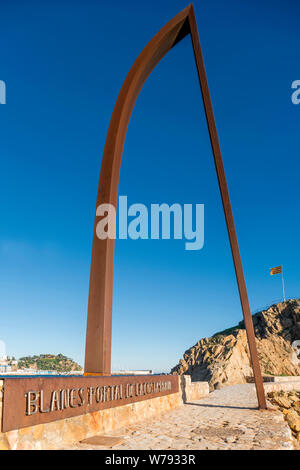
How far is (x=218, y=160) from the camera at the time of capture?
14.4 meters

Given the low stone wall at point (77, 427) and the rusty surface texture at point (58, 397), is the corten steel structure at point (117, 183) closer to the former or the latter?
the rusty surface texture at point (58, 397)

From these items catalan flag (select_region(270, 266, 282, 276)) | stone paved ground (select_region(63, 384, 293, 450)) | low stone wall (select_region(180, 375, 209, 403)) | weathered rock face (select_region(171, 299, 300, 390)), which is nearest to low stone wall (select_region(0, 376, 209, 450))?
stone paved ground (select_region(63, 384, 293, 450))

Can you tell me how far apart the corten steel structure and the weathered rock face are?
29441 millimetres

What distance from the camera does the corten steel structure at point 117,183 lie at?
10734 mm

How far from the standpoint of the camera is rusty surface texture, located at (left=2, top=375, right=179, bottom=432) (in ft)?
18.6

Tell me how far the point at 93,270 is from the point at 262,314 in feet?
198

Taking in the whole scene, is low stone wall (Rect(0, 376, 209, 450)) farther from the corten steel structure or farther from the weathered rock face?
the weathered rock face

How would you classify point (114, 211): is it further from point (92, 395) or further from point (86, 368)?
point (92, 395)

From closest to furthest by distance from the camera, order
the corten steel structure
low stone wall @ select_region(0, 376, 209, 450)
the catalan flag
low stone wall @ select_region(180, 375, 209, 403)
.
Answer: low stone wall @ select_region(0, 376, 209, 450)
the corten steel structure
low stone wall @ select_region(180, 375, 209, 403)
the catalan flag

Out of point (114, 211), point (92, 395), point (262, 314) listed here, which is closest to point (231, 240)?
point (114, 211)

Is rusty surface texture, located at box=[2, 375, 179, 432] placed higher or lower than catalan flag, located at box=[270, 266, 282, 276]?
lower

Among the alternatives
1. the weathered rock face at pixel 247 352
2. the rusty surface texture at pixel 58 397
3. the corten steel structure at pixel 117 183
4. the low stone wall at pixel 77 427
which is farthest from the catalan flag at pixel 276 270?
the rusty surface texture at pixel 58 397

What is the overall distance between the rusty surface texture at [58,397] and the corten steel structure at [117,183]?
1.05m
